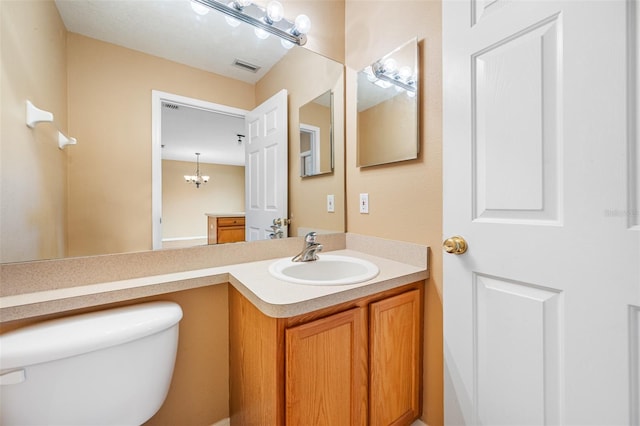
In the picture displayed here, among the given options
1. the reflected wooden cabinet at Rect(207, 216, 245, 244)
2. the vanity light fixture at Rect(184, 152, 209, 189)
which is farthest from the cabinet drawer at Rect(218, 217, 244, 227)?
the vanity light fixture at Rect(184, 152, 209, 189)

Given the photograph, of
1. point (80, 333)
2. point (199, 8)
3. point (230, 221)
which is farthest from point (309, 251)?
point (199, 8)

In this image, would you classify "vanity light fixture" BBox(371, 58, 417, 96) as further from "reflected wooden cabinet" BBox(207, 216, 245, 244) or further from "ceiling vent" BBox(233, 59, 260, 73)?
"reflected wooden cabinet" BBox(207, 216, 245, 244)

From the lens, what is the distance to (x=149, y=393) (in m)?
0.87

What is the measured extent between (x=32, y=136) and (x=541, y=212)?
159cm

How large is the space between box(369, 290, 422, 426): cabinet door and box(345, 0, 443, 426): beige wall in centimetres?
6

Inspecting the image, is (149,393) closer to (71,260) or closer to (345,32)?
(71,260)

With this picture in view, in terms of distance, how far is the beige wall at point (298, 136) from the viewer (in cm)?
145

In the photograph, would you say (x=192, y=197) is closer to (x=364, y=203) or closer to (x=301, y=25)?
(x=364, y=203)

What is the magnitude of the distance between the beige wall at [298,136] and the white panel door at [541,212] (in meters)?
0.71

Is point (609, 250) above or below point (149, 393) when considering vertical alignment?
above

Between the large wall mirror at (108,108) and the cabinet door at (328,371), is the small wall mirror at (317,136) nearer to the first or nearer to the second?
the large wall mirror at (108,108)

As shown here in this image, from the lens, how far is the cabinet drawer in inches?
48.9

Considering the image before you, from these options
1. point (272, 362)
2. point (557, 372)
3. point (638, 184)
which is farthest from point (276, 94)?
point (557, 372)

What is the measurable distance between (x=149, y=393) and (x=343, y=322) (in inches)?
26.9
